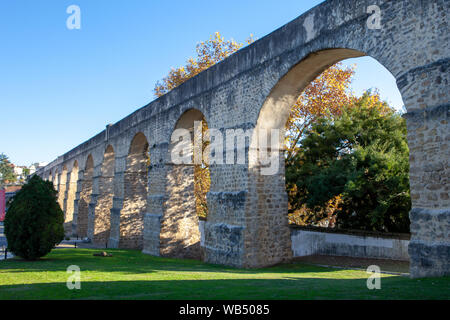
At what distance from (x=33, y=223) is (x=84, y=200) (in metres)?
15.7

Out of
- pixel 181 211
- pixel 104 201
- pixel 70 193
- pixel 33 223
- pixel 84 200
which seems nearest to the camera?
pixel 33 223

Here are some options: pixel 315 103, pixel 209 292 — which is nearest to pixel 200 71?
pixel 315 103

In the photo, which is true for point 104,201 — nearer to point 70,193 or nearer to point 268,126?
point 70,193

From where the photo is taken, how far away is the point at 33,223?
9469mm

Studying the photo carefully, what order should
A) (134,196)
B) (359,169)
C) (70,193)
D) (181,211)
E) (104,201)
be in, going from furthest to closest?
1. (70,193)
2. (104,201)
3. (134,196)
4. (181,211)
5. (359,169)

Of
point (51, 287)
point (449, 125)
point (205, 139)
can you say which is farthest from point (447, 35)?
point (205, 139)

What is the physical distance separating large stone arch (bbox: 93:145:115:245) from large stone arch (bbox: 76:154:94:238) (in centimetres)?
347

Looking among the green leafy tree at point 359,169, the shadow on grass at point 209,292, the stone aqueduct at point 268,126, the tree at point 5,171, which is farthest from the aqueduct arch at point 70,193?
the tree at point 5,171

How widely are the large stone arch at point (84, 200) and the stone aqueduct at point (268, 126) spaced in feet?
20.4

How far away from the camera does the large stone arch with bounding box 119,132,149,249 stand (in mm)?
16562

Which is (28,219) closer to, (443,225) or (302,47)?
(302,47)

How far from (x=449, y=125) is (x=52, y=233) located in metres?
9.29

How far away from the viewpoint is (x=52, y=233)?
9.64m

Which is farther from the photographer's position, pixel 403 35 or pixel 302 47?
pixel 302 47
